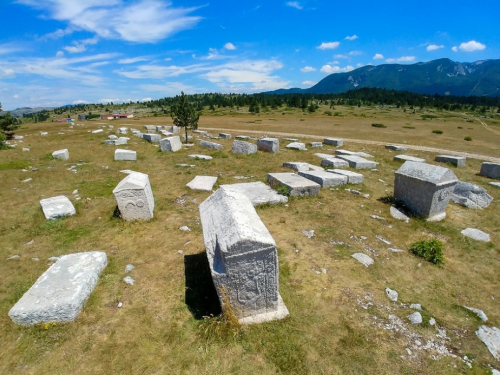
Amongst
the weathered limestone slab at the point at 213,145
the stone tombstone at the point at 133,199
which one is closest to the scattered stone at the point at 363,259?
the stone tombstone at the point at 133,199

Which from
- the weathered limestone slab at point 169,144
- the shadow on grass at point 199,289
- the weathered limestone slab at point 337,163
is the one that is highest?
the weathered limestone slab at point 169,144

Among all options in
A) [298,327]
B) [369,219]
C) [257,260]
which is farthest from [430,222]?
[257,260]

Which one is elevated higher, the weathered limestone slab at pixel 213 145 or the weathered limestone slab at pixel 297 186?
the weathered limestone slab at pixel 213 145

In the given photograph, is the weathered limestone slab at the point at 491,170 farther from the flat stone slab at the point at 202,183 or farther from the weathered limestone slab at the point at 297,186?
the flat stone slab at the point at 202,183

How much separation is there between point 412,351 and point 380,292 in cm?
110

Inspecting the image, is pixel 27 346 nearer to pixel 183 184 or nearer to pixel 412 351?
pixel 412 351

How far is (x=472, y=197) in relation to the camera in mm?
8305

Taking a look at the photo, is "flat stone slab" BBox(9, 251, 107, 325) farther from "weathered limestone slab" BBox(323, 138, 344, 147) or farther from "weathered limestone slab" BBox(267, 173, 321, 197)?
"weathered limestone slab" BBox(323, 138, 344, 147)

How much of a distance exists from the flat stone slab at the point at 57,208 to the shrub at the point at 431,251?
867 centimetres

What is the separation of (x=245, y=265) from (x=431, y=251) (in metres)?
4.39

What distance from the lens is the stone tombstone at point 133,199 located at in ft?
21.0

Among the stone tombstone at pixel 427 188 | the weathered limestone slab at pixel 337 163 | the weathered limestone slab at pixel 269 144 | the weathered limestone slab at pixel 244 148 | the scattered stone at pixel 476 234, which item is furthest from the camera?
the weathered limestone slab at pixel 269 144

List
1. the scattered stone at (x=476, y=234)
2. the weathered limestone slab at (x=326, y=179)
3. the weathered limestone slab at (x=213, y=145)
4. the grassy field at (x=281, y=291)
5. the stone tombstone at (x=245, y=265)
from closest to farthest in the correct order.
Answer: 1. the grassy field at (x=281, y=291)
2. the stone tombstone at (x=245, y=265)
3. the scattered stone at (x=476, y=234)
4. the weathered limestone slab at (x=326, y=179)
5. the weathered limestone slab at (x=213, y=145)

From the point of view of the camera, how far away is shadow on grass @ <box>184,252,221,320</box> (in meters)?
3.94
